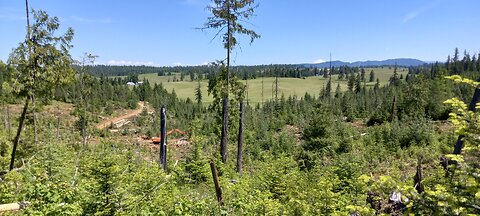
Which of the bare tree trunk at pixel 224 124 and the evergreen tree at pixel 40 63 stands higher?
the evergreen tree at pixel 40 63

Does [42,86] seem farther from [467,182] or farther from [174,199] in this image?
[467,182]

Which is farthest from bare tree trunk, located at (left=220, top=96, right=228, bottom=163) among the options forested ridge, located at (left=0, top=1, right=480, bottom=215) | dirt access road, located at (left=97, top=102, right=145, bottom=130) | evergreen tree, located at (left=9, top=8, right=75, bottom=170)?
dirt access road, located at (left=97, top=102, right=145, bottom=130)

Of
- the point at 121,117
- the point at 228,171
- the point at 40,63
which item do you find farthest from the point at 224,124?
the point at 121,117

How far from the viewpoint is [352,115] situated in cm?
4325

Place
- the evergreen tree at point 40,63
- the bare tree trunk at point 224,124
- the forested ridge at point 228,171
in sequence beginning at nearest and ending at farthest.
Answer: the forested ridge at point 228,171 → the evergreen tree at point 40,63 → the bare tree trunk at point 224,124

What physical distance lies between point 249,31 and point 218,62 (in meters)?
2.05

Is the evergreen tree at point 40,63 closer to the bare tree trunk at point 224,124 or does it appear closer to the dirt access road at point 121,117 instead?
the bare tree trunk at point 224,124

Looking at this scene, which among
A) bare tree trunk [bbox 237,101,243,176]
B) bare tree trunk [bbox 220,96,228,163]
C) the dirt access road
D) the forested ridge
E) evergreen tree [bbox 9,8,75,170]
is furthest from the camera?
the dirt access road

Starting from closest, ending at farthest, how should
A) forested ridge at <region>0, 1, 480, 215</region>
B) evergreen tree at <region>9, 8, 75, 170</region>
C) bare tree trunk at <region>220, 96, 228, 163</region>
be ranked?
forested ridge at <region>0, 1, 480, 215</region> < evergreen tree at <region>9, 8, 75, 170</region> < bare tree trunk at <region>220, 96, 228, 163</region>

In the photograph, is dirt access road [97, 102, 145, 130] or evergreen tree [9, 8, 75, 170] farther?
dirt access road [97, 102, 145, 130]

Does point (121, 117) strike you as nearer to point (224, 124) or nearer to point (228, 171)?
point (224, 124)

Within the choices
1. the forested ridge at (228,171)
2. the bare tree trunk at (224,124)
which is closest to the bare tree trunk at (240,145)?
the forested ridge at (228,171)

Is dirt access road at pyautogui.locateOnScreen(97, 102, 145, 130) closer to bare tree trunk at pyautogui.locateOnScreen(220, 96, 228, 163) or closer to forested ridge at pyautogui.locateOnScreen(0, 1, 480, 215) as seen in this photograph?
forested ridge at pyautogui.locateOnScreen(0, 1, 480, 215)

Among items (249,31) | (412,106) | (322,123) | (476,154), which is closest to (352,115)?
(412,106)
